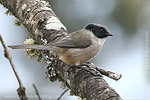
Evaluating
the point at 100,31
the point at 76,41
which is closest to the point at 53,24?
the point at 76,41

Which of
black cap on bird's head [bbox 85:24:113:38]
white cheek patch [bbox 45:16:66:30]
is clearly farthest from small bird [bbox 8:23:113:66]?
white cheek patch [bbox 45:16:66:30]

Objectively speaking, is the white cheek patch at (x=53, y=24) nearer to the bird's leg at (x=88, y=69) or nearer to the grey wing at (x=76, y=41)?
the grey wing at (x=76, y=41)

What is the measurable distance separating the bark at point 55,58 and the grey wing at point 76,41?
0.08 m

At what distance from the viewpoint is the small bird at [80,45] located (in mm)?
3790

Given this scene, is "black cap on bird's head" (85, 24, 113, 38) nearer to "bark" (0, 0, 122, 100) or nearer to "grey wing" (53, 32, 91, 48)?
"grey wing" (53, 32, 91, 48)

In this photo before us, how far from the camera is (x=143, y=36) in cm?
690

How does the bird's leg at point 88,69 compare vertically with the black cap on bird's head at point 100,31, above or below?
below

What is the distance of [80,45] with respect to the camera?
4.01 m

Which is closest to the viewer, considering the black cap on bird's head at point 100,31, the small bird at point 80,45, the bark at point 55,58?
the bark at point 55,58

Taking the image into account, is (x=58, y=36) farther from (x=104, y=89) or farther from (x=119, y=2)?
(x=119, y=2)

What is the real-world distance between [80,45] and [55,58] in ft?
1.30

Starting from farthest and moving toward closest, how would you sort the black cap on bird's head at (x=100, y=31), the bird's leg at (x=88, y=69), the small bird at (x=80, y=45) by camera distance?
the black cap on bird's head at (x=100, y=31)
the small bird at (x=80, y=45)
the bird's leg at (x=88, y=69)

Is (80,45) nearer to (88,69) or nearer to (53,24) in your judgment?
(53,24)

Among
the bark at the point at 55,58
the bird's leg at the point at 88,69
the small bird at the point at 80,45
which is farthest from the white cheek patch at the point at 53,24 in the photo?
the bird's leg at the point at 88,69
